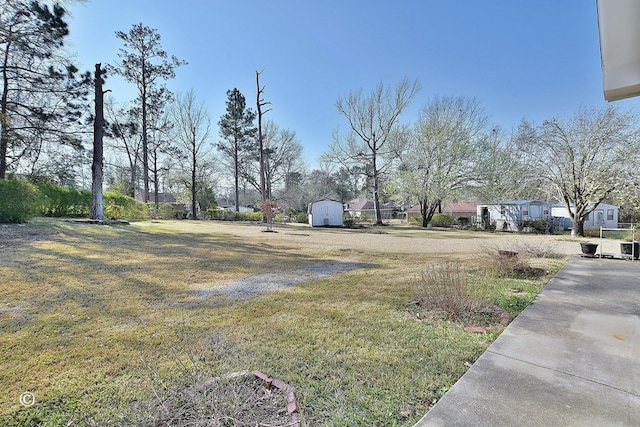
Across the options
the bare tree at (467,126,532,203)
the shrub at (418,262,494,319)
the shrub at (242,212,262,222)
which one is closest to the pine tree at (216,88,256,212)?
the shrub at (242,212,262,222)

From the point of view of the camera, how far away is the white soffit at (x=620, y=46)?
1.77 meters

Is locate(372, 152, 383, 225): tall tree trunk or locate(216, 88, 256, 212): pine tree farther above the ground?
locate(216, 88, 256, 212): pine tree

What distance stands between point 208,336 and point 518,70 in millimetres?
18420

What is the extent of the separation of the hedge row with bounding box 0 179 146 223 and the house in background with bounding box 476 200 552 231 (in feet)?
88.5

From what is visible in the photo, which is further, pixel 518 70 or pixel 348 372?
pixel 518 70

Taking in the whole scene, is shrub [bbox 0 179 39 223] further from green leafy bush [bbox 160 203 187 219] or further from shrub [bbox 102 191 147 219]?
green leafy bush [bbox 160 203 187 219]

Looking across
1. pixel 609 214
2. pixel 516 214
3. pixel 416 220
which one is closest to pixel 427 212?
pixel 416 220

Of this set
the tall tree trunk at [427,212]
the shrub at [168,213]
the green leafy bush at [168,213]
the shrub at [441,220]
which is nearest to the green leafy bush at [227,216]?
the green leafy bush at [168,213]

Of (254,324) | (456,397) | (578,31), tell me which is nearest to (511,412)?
(456,397)

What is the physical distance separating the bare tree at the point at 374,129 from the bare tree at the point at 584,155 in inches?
427

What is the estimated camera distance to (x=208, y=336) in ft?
9.89

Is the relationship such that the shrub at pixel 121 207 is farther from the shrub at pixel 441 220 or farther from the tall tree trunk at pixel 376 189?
the shrub at pixel 441 220

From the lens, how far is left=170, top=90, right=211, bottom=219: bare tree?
93.9 ft

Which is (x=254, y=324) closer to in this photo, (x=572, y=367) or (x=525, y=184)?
(x=572, y=367)
